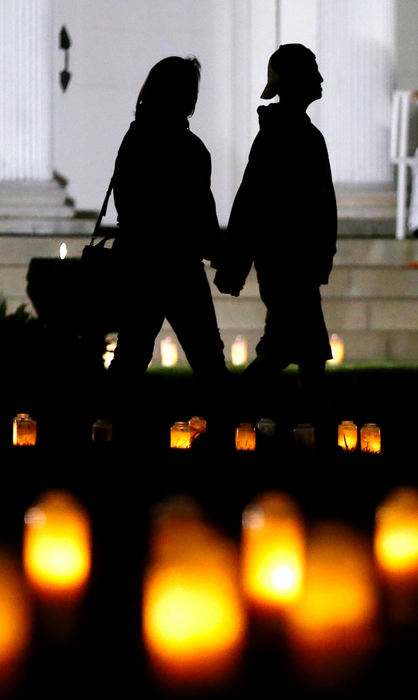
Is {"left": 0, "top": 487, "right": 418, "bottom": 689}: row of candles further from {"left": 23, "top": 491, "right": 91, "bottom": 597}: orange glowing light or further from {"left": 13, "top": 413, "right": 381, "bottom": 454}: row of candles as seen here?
{"left": 13, "top": 413, "right": 381, "bottom": 454}: row of candles

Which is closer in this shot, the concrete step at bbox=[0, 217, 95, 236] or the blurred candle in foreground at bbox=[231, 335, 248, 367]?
the blurred candle in foreground at bbox=[231, 335, 248, 367]

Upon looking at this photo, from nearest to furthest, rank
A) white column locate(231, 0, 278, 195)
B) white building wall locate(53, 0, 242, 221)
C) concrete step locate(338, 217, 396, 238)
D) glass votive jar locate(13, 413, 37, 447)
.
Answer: glass votive jar locate(13, 413, 37, 447), concrete step locate(338, 217, 396, 238), white building wall locate(53, 0, 242, 221), white column locate(231, 0, 278, 195)

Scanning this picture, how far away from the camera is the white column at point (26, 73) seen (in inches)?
410

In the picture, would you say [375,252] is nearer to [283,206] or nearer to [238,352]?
[238,352]

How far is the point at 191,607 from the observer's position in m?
3.58

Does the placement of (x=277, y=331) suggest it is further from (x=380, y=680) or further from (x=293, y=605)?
(x=380, y=680)

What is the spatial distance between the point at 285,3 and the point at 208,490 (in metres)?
6.90

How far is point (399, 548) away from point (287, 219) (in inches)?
85.2

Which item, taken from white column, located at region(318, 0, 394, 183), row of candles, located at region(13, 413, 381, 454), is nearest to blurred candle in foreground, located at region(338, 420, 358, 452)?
row of candles, located at region(13, 413, 381, 454)

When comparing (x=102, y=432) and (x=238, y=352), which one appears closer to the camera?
(x=102, y=432)

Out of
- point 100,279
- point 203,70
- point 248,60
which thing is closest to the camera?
point 100,279

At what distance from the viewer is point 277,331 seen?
614 cm

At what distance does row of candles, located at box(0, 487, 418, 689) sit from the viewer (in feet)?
10.6

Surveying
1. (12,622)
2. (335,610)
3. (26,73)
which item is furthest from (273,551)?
(26,73)
